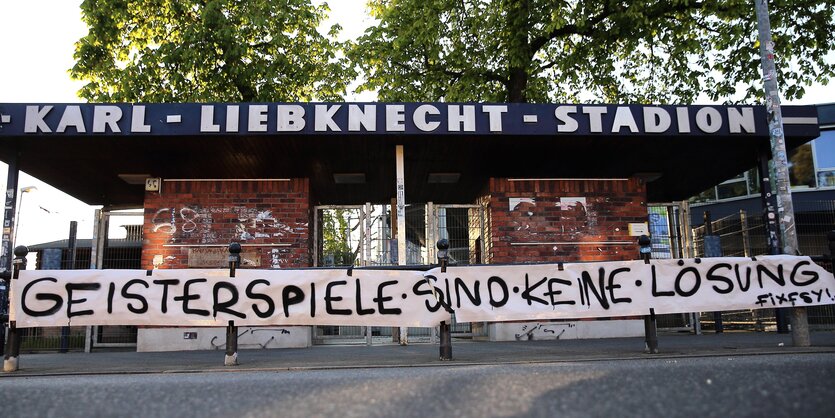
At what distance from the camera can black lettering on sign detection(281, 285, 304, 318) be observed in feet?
23.1

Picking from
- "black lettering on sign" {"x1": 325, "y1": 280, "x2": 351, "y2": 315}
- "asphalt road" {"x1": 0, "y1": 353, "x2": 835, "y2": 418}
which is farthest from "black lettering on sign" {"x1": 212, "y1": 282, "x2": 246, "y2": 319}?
"asphalt road" {"x1": 0, "y1": 353, "x2": 835, "y2": 418}

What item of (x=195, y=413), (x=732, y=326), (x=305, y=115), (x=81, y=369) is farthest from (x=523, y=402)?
(x=732, y=326)

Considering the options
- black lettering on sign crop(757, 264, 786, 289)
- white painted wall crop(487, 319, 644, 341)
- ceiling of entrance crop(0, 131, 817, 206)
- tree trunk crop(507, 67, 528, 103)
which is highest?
tree trunk crop(507, 67, 528, 103)

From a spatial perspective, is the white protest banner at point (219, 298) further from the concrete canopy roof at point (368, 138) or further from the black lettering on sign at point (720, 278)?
the concrete canopy roof at point (368, 138)

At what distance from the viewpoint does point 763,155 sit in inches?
445

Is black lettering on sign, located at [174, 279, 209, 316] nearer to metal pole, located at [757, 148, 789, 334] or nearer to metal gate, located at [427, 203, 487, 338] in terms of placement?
metal gate, located at [427, 203, 487, 338]

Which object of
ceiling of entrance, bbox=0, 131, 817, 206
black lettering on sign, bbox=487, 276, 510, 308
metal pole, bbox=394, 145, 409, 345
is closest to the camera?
black lettering on sign, bbox=487, 276, 510, 308

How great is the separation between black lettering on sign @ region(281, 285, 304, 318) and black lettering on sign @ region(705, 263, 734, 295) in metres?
4.69

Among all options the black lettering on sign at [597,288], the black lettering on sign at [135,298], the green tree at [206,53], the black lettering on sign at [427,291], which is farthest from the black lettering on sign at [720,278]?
the green tree at [206,53]

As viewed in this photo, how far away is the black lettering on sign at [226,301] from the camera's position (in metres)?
6.91

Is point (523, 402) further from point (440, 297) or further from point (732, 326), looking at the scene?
point (732, 326)

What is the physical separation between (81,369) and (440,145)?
20.8ft

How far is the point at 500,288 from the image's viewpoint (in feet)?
23.6

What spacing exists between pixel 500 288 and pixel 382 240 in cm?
504
